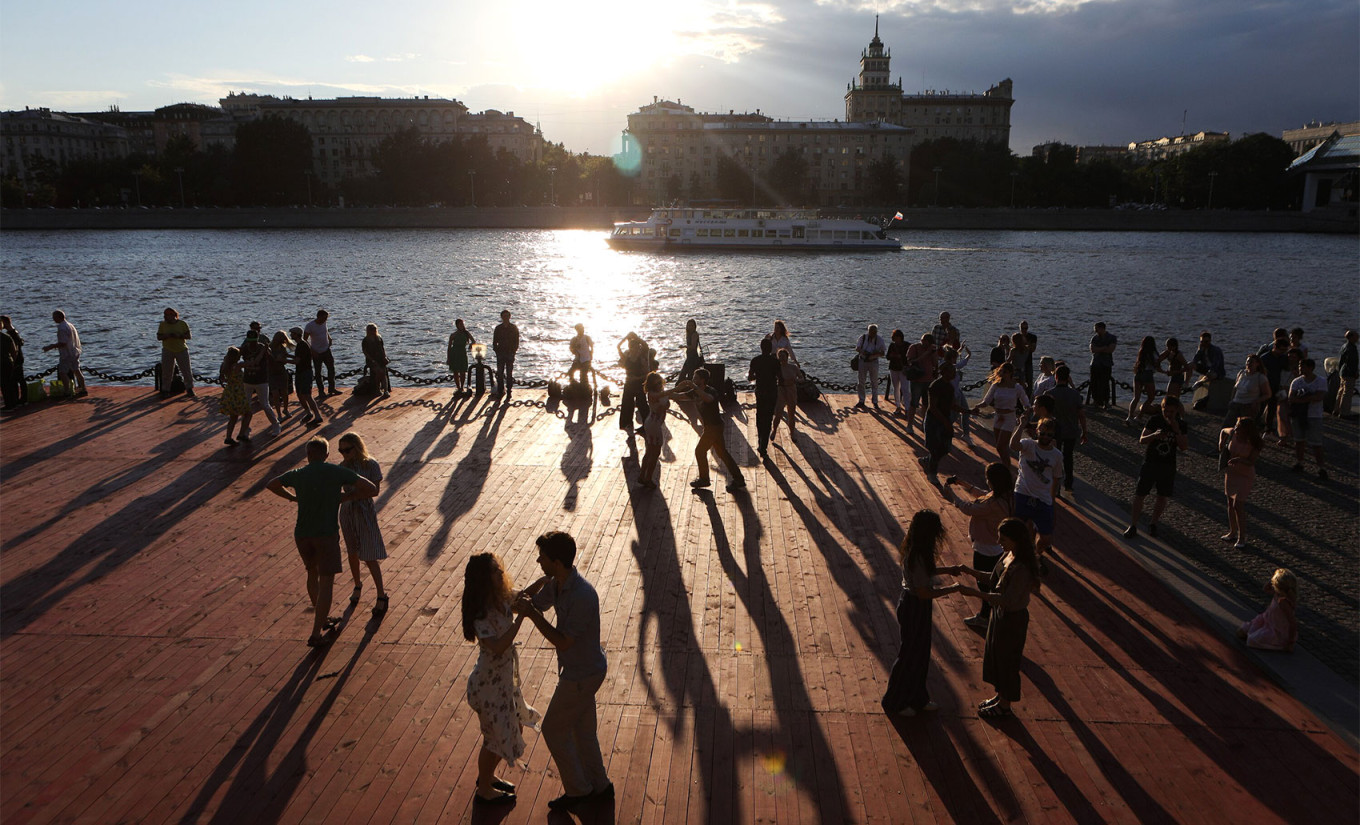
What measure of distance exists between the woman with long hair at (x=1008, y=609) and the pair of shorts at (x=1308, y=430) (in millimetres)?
9029

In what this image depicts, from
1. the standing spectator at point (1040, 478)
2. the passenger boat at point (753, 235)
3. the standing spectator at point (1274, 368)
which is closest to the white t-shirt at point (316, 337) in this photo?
the standing spectator at point (1040, 478)

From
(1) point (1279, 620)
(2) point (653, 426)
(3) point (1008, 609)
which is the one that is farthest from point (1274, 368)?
(3) point (1008, 609)

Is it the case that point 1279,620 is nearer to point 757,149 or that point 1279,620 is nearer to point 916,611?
point 916,611

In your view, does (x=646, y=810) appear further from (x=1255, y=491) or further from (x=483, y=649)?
(x=1255, y=491)

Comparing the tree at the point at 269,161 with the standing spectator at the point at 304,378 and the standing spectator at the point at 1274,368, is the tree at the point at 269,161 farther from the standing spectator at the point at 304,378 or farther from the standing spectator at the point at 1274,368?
the standing spectator at the point at 1274,368

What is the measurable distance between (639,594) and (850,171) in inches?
5568

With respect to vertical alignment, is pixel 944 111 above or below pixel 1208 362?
above

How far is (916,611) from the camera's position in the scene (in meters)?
5.41

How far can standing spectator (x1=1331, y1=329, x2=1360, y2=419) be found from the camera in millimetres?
14945

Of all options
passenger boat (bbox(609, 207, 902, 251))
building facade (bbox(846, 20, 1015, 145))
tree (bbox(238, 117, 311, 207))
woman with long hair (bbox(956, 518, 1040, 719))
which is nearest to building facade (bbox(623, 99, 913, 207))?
building facade (bbox(846, 20, 1015, 145))

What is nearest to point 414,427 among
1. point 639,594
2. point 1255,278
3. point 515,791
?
point 639,594

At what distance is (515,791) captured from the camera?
4863 millimetres

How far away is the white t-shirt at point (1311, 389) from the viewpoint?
37.7 ft

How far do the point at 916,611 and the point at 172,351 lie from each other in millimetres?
14111
